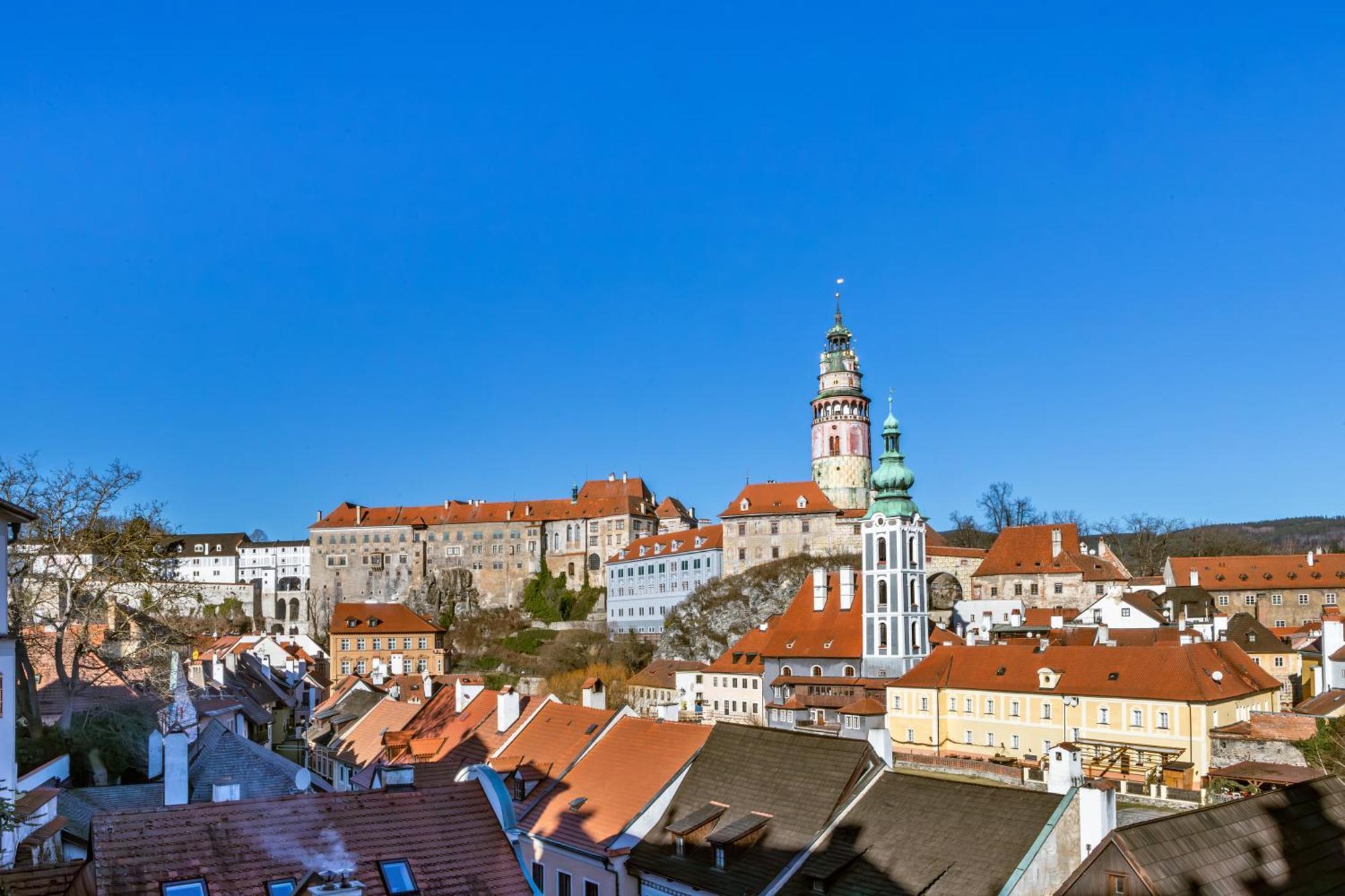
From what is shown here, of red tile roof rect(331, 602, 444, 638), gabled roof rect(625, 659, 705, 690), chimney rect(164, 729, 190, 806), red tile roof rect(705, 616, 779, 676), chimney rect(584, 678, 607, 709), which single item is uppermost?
chimney rect(164, 729, 190, 806)

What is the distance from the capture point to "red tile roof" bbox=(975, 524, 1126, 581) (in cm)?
7600

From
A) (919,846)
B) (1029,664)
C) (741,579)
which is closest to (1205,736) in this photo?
(1029,664)

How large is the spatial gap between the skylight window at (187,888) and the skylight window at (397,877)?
2002 mm

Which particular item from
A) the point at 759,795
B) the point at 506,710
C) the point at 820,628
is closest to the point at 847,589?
the point at 820,628

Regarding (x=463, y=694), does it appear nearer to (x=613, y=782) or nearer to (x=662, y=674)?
(x=613, y=782)

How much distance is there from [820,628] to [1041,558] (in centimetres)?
2075

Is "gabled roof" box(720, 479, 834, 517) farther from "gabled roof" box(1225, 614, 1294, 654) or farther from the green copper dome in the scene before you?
"gabled roof" box(1225, 614, 1294, 654)

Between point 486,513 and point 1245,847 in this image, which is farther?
point 486,513

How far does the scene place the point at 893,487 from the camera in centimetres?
6531

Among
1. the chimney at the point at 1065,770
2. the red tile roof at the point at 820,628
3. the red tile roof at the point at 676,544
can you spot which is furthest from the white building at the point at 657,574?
the chimney at the point at 1065,770

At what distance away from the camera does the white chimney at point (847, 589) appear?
66.2m

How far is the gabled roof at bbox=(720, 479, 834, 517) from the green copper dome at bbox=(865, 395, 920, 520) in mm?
26659

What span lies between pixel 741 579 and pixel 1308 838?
7477 centimetres

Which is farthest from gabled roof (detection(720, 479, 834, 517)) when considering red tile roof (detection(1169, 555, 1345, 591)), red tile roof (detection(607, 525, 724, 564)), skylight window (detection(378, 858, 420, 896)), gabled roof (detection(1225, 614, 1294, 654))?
skylight window (detection(378, 858, 420, 896))
